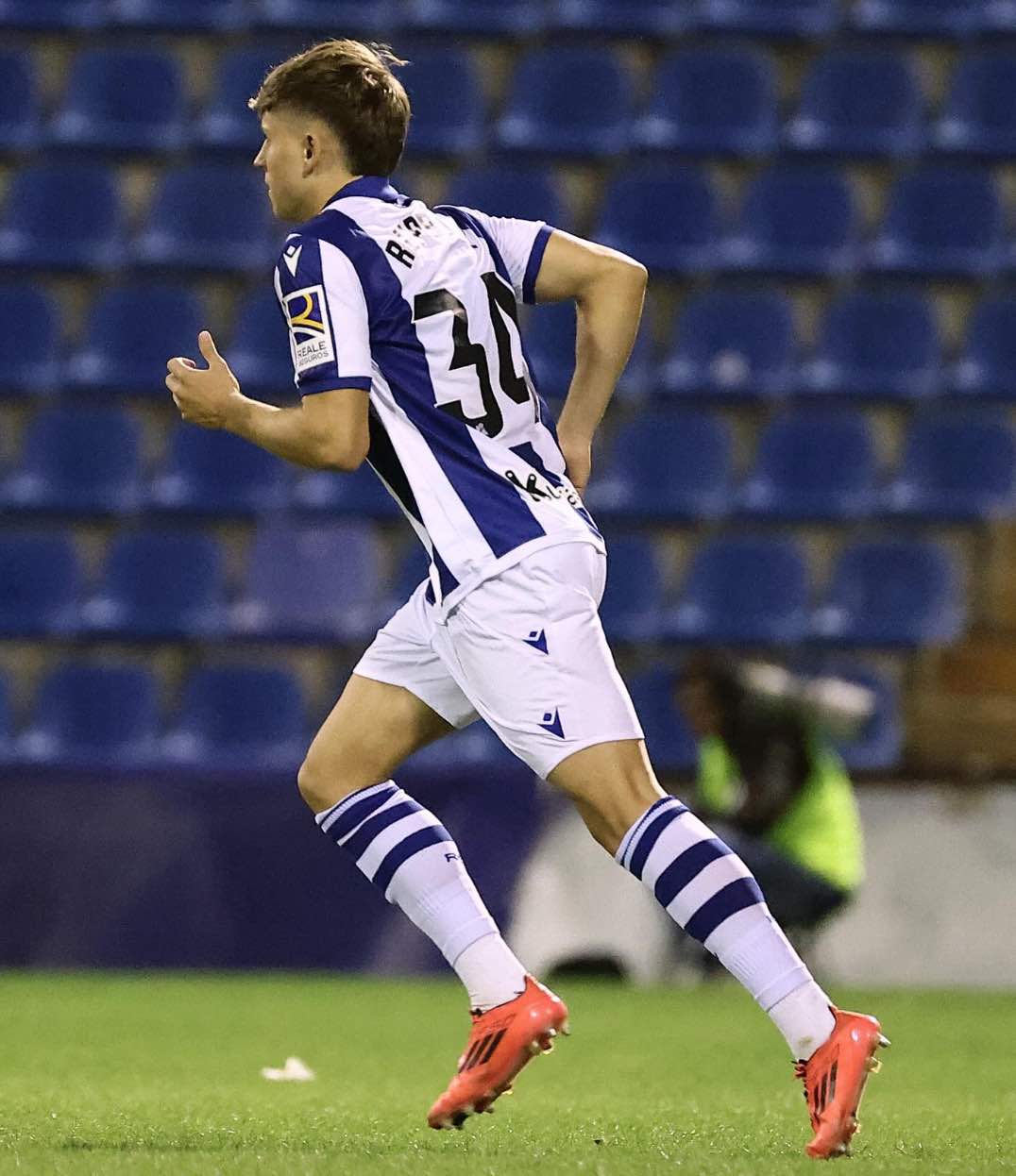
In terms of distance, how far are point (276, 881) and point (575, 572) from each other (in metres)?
4.53

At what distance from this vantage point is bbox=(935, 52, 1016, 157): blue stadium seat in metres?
10.0

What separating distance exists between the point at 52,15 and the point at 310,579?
10.2 ft

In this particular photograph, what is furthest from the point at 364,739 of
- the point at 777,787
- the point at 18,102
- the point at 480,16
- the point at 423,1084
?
the point at 480,16

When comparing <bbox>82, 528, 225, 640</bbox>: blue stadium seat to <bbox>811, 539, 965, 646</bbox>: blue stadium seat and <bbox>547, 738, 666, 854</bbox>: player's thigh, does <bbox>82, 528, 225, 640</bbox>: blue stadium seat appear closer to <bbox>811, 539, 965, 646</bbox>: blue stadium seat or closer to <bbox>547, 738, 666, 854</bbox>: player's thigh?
<bbox>811, 539, 965, 646</bbox>: blue stadium seat

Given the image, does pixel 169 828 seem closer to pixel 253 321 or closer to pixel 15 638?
pixel 15 638

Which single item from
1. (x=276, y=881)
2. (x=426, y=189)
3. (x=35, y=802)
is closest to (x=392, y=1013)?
(x=276, y=881)

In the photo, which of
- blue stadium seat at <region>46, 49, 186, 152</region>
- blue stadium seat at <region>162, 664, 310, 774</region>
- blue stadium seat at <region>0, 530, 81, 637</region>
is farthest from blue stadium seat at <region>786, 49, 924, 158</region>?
blue stadium seat at <region>0, 530, 81, 637</region>

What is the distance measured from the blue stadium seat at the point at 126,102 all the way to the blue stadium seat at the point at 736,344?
247cm

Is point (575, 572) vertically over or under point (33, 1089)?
over

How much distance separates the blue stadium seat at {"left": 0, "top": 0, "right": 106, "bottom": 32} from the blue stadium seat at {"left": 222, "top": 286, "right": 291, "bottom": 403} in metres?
1.58

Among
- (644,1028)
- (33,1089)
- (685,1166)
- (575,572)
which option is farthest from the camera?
(644,1028)

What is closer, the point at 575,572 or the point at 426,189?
the point at 575,572

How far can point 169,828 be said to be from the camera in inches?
301

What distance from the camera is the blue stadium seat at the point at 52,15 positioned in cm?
988
